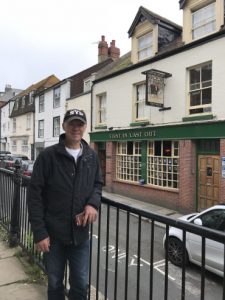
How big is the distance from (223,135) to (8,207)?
941cm

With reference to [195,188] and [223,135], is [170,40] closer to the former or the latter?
[223,135]

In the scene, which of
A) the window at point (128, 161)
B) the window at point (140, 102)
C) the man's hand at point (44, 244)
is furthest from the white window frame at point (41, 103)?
the man's hand at point (44, 244)

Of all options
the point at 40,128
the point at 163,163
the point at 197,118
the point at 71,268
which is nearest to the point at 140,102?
the point at 163,163

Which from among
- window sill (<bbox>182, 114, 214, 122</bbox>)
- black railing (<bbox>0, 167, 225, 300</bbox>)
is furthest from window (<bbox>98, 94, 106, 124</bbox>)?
black railing (<bbox>0, 167, 225, 300</bbox>)

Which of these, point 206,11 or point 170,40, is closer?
point 206,11

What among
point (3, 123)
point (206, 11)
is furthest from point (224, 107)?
point (3, 123)

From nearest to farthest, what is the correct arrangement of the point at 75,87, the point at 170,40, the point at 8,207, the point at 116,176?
1. the point at 8,207
2. the point at 170,40
3. the point at 116,176
4. the point at 75,87

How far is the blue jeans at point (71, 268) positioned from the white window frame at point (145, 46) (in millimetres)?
15820

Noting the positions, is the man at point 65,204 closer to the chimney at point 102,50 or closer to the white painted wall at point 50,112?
the white painted wall at point 50,112

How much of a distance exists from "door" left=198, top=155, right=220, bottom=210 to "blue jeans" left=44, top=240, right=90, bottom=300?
1123cm

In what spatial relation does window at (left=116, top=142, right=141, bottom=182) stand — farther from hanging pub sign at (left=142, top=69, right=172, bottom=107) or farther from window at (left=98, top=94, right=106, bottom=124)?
hanging pub sign at (left=142, top=69, right=172, bottom=107)

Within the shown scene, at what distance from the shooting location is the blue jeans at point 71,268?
2723 mm

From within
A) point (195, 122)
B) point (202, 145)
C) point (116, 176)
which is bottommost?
point (116, 176)

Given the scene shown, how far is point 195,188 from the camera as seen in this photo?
13961 mm
